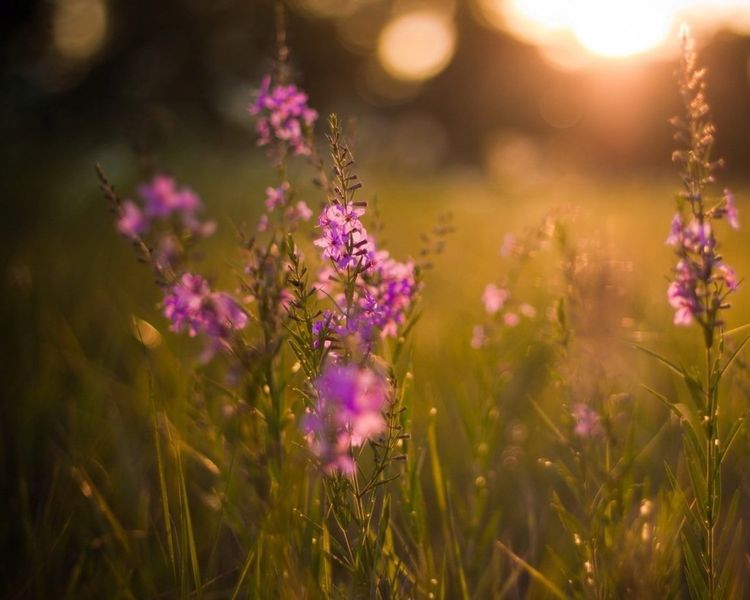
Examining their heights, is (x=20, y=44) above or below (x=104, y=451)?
above

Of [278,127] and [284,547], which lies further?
[278,127]

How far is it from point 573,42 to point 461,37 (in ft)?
31.6

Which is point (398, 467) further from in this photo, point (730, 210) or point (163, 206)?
point (730, 210)

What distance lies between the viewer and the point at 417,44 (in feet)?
114

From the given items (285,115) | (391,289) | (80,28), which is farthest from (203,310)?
(80,28)

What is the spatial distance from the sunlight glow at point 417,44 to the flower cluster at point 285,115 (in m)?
30.9

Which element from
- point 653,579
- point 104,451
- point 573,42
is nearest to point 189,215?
point 104,451

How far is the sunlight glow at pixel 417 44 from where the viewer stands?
32188 mm

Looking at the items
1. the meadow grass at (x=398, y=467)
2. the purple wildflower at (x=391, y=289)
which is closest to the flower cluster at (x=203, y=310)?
the meadow grass at (x=398, y=467)

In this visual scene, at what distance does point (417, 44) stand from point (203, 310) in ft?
118

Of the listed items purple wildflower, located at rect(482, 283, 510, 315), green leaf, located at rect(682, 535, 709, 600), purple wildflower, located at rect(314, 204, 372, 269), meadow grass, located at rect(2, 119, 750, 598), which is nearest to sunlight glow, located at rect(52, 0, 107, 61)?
meadow grass, located at rect(2, 119, 750, 598)

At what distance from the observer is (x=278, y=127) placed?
1.90 metres

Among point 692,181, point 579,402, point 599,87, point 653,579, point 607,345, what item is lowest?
point 653,579

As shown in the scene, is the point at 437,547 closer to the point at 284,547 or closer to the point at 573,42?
the point at 284,547
